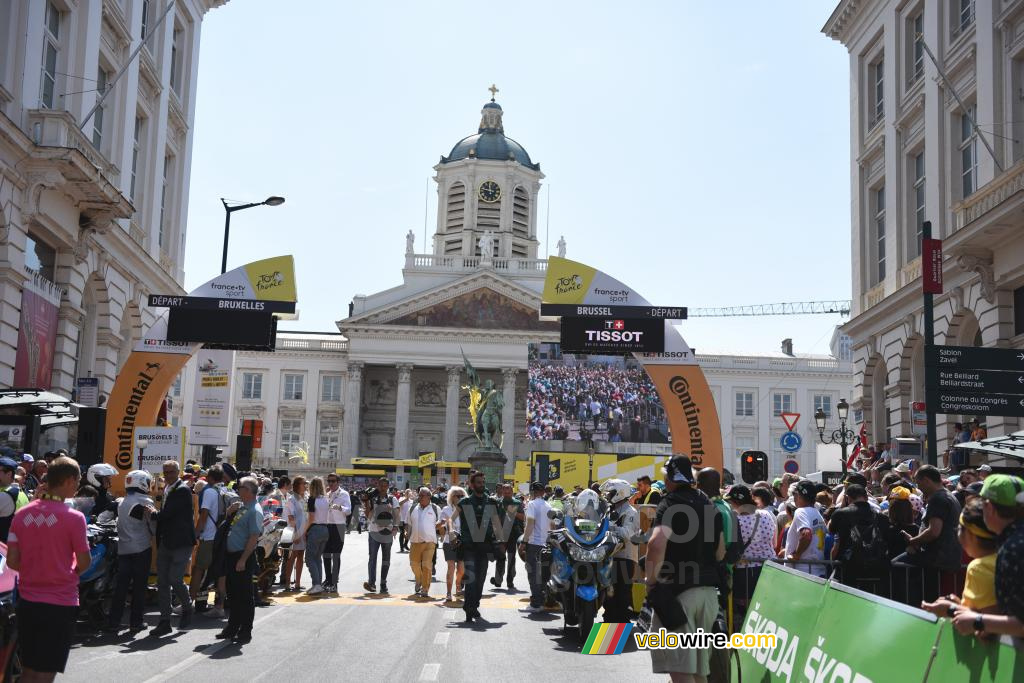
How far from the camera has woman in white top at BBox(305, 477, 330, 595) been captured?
16734 mm

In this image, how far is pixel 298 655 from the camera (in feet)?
35.4

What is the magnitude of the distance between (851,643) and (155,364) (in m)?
16.7

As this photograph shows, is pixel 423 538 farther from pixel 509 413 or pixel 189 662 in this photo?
pixel 509 413

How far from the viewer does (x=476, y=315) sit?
77062 mm

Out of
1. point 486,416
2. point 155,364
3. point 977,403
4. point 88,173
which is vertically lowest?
point 977,403

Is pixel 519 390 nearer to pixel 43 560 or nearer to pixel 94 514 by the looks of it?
pixel 94 514

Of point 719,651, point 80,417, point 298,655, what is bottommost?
point 298,655

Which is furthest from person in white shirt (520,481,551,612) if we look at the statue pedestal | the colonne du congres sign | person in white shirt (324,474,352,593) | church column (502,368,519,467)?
church column (502,368,519,467)

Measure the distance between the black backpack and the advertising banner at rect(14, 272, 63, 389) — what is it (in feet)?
58.1

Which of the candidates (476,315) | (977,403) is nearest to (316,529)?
(977,403)

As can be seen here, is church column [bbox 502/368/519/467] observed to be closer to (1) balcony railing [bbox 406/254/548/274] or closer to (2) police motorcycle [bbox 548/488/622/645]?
(1) balcony railing [bbox 406/254/548/274]

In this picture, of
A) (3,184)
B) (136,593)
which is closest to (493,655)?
(136,593)

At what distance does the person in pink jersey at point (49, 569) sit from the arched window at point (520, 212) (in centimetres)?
8018

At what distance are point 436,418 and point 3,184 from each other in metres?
59.2
